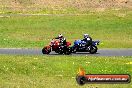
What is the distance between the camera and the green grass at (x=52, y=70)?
2092cm

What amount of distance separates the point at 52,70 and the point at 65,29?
35.3 metres

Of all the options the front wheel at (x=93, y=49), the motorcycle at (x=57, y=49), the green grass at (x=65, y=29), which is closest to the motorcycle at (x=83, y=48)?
the front wheel at (x=93, y=49)

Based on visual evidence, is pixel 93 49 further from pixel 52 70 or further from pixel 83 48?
pixel 52 70

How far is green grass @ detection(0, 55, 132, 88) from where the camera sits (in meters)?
20.9

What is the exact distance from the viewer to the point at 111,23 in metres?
66.4

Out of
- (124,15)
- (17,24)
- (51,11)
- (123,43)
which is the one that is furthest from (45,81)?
(51,11)

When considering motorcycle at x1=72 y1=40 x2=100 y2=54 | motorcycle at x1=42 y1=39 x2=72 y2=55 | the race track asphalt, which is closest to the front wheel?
motorcycle at x1=72 y1=40 x2=100 y2=54

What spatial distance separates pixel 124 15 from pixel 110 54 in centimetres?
4245

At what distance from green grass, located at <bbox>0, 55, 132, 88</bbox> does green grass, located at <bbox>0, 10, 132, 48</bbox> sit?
46.4 feet

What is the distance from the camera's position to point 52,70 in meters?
25.5

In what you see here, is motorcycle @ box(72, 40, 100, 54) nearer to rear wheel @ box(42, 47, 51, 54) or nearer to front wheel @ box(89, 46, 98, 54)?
front wheel @ box(89, 46, 98, 54)

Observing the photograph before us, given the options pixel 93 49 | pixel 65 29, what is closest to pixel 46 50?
pixel 93 49

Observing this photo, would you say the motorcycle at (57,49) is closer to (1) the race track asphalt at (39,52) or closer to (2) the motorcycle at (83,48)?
(1) the race track asphalt at (39,52)

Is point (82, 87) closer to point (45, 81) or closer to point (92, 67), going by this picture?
point (45, 81)
